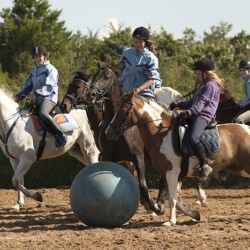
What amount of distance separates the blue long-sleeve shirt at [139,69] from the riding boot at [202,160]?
1.54 metres

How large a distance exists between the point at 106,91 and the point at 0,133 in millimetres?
2280

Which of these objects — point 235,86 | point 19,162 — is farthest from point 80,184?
point 235,86

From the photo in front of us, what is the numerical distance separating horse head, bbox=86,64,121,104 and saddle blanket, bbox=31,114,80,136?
68.8 inches

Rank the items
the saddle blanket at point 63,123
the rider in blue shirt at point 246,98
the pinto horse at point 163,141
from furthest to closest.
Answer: the rider in blue shirt at point 246,98
the saddle blanket at point 63,123
the pinto horse at point 163,141

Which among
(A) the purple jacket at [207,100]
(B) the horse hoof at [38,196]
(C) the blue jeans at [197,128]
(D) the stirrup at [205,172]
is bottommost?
(B) the horse hoof at [38,196]

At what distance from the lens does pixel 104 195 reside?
6.55 m

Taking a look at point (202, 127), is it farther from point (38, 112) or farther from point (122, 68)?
point (38, 112)

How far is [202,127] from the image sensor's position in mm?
7004

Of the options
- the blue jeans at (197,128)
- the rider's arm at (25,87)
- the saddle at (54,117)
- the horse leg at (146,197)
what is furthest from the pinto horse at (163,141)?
the rider's arm at (25,87)

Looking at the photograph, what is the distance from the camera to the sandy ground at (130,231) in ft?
19.5

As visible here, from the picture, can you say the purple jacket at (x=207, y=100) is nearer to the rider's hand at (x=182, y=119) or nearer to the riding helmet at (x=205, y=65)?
the rider's hand at (x=182, y=119)

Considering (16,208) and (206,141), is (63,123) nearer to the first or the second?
(16,208)

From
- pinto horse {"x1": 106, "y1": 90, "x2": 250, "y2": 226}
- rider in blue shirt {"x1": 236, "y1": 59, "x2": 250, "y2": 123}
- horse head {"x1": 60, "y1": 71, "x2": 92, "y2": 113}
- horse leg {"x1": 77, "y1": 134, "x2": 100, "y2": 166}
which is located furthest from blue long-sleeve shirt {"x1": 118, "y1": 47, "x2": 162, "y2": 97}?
rider in blue shirt {"x1": 236, "y1": 59, "x2": 250, "y2": 123}

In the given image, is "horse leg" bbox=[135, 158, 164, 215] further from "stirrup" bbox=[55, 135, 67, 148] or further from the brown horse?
the brown horse
